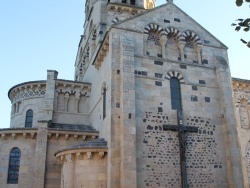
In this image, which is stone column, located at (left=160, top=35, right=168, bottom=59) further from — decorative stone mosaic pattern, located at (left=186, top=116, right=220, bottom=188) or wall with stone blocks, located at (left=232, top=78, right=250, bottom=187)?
wall with stone blocks, located at (left=232, top=78, right=250, bottom=187)

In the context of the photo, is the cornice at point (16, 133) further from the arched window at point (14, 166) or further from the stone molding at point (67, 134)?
the stone molding at point (67, 134)

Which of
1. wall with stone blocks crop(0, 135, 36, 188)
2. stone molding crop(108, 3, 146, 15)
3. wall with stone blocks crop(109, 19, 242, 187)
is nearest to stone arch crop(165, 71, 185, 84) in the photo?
wall with stone blocks crop(109, 19, 242, 187)

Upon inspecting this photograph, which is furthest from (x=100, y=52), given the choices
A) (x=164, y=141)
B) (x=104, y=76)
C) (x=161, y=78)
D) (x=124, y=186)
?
(x=124, y=186)

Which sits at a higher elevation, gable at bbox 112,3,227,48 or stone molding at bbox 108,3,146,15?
stone molding at bbox 108,3,146,15

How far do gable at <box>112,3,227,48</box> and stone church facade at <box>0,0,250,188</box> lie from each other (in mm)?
68

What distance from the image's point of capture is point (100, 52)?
19.2 meters

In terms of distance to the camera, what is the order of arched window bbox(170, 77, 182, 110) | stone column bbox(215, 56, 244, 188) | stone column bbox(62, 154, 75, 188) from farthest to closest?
arched window bbox(170, 77, 182, 110)
stone column bbox(215, 56, 244, 188)
stone column bbox(62, 154, 75, 188)

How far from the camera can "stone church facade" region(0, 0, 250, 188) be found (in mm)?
15578

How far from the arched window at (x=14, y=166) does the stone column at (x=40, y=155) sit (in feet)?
4.50

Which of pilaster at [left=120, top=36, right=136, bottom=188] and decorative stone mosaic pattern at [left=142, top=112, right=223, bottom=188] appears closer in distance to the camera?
pilaster at [left=120, top=36, right=136, bottom=188]

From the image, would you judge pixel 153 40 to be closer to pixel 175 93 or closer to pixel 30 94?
pixel 175 93

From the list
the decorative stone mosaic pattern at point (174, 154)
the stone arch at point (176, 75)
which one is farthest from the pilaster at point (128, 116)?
the stone arch at point (176, 75)

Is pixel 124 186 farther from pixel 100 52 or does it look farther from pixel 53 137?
pixel 100 52

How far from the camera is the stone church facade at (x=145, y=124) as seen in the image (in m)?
15.6
